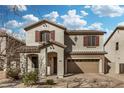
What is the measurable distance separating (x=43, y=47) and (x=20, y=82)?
128 cm

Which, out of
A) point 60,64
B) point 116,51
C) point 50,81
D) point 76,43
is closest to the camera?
point 50,81

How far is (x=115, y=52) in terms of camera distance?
8.93 m

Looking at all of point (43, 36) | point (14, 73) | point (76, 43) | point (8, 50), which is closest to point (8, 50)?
point (8, 50)

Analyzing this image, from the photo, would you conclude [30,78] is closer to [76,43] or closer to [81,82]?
[81,82]

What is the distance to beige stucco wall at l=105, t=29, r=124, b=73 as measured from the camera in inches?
349

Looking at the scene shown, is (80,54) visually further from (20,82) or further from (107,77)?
(20,82)

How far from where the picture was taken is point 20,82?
29.4 feet

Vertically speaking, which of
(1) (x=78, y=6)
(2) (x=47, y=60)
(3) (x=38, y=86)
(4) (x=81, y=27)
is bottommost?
(3) (x=38, y=86)

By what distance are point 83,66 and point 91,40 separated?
86cm

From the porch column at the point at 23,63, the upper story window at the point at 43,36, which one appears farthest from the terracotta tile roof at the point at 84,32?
the porch column at the point at 23,63

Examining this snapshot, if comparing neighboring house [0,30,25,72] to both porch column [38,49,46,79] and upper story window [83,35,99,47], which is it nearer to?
porch column [38,49,46,79]

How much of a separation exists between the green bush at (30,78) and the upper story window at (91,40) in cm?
185
